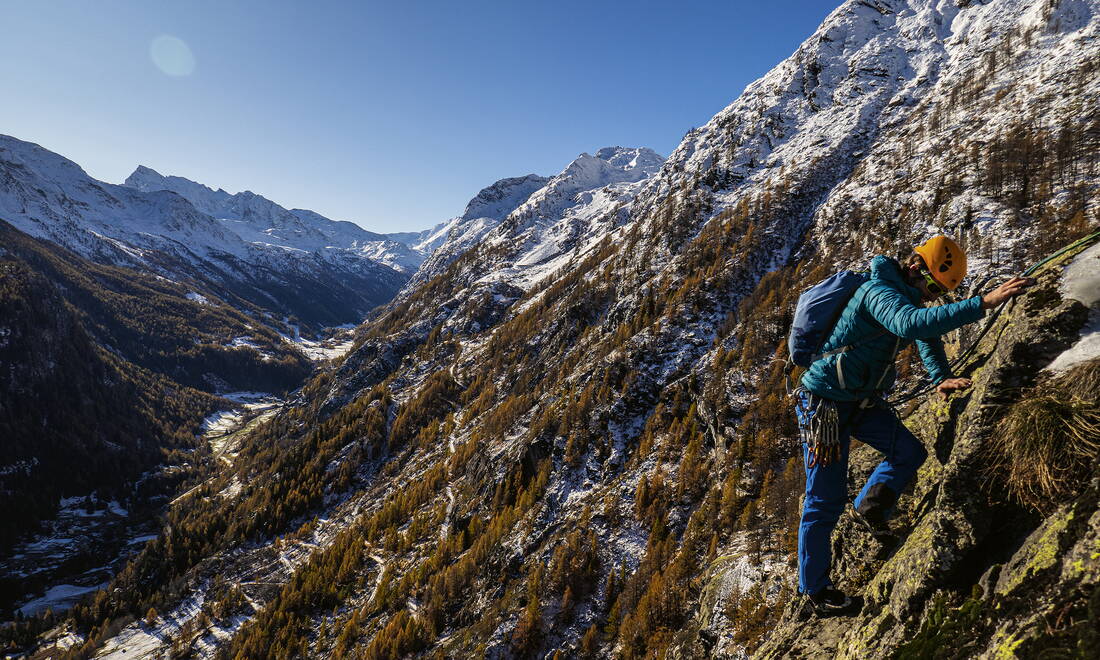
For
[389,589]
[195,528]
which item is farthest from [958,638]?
[195,528]

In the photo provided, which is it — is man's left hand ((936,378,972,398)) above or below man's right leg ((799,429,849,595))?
above

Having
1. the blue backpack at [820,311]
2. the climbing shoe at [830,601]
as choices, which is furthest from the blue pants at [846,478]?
the blue backpack at [820,311]

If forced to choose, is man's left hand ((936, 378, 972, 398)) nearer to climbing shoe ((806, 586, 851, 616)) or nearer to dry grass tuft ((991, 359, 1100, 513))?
dry grass tuft ((991, 359, 1100, 513))

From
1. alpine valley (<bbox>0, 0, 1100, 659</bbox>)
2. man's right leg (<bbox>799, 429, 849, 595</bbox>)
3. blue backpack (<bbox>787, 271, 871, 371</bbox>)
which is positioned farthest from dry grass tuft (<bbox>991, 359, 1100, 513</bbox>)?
blue backpack (<bbox>787, 271, 871, 371</bbox>)

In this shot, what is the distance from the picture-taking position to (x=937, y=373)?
5.49m

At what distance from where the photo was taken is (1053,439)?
400cm

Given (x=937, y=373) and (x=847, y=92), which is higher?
(x=847, y=92)

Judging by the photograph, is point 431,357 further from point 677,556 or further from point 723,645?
point 723,645

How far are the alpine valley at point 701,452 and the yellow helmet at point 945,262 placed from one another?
105 centimetres

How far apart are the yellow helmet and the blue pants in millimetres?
1876

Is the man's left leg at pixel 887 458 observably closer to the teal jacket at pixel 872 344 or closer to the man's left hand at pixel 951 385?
the teal jacket at pixel 872 344

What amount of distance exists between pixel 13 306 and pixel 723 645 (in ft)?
895

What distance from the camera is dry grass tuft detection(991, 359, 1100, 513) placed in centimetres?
379

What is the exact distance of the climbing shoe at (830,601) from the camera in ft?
20.4
